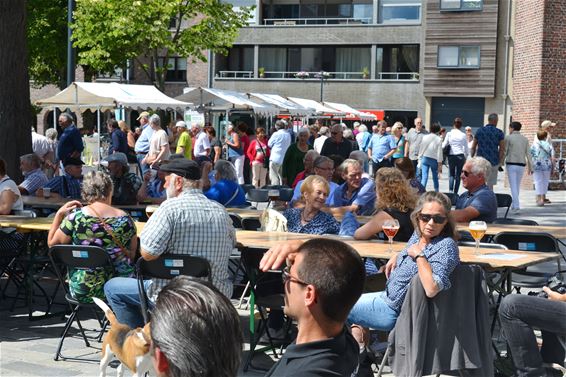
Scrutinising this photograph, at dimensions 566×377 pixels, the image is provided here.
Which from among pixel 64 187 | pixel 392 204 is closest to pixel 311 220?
pixel 392 204

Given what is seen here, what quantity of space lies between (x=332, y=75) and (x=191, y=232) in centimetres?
4802

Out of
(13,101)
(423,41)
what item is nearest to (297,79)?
(423,41)

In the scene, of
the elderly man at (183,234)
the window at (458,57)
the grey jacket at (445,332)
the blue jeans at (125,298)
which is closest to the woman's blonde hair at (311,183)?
the elderly man at (183,234)

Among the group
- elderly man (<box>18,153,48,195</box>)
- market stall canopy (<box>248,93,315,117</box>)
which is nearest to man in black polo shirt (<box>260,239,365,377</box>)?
elderly man (<box>18,153,48,195</box>)

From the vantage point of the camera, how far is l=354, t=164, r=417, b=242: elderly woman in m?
7.44

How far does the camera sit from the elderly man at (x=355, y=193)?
9.83 metres

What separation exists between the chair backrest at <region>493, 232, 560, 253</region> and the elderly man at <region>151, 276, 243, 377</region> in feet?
20.0

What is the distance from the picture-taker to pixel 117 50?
3478cm

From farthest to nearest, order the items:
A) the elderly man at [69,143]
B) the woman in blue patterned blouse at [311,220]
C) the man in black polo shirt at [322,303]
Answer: the elderly man at [69,143]
the woman in blue patterned blouse at [311,220]
the man in black polo shirt at [322,303]

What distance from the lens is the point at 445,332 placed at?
Answer: 550 cm

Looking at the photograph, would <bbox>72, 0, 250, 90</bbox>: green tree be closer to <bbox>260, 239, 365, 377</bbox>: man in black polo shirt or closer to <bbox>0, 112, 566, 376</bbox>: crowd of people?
<bbox>0, 112, 566, 376</bbox>: crowd of people

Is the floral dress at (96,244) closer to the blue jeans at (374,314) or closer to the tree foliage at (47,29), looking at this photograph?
the blue jeans at (374,314)

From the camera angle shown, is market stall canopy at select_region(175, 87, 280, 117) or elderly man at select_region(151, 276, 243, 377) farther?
market stall canopy at select_region(175, 87, 280, 117)

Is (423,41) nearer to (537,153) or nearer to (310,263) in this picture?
(537,153)
